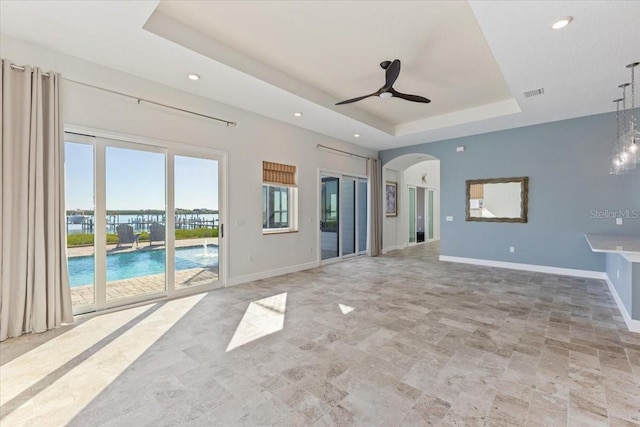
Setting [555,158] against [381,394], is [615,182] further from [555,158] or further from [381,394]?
[381,394]

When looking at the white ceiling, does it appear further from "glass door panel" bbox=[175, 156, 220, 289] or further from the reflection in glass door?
the reflection in glass door

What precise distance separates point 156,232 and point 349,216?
4.86 meters

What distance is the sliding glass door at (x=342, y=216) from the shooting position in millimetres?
7098

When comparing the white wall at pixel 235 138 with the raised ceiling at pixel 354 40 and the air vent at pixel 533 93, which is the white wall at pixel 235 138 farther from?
the air vent at pixel 533 93

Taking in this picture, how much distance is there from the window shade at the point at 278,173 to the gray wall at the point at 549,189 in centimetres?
398

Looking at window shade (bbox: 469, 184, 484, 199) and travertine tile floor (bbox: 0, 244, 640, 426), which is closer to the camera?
travertine tile floor (bbox: 0, 244, 640, 426)

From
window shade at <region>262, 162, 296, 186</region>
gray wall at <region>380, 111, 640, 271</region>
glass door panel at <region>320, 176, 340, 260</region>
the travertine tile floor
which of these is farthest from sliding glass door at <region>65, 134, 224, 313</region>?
gray wall at <region>380, 111, 640, 271</region>

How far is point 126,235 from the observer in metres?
3.91

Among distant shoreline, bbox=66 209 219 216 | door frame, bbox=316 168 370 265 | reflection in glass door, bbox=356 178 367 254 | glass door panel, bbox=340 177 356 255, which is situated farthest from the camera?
reflection in glass door, bbox=356 178 367 254

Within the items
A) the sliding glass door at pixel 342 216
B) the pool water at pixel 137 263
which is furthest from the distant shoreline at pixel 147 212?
the sliding glass door at pixel 342 216

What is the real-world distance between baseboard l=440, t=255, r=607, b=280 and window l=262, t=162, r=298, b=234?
161 inches

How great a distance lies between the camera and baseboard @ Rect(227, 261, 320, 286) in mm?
5059

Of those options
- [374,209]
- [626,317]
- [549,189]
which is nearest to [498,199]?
[549,189]

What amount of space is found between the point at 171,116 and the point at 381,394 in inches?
172
